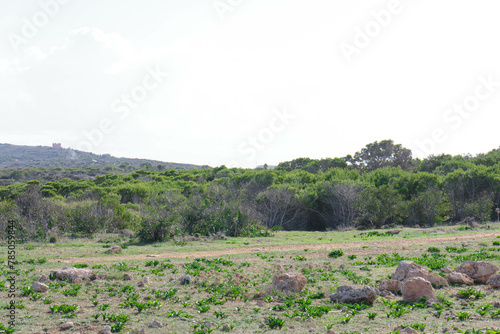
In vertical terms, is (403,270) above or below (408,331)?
above

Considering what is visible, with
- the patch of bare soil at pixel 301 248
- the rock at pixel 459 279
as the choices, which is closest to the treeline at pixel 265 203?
the patch of bare soil at pixel 301 248

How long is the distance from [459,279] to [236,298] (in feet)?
17.8

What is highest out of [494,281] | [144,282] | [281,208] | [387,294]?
[281,208]

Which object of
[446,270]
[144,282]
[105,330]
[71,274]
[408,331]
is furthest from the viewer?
[446,270]

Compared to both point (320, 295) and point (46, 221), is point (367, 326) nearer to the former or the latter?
point (320, 295)

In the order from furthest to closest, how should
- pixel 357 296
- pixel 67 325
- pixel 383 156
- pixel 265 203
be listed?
pixel 383 156
pixel 265 203
pixel 357 296
pixel 67 325

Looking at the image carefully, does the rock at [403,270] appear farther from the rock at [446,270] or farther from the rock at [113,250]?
the rock at [113,250]

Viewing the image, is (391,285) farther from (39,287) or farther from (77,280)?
(39,287)

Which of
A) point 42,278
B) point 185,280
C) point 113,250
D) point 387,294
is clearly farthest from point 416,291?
point 113,250

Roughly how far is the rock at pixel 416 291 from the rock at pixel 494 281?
1899 millimetres

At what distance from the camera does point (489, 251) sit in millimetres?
14094

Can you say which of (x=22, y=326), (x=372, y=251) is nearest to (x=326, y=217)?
(x=372, y=251)

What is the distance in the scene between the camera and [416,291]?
8.16 m

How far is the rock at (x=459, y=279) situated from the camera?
9430 mm
